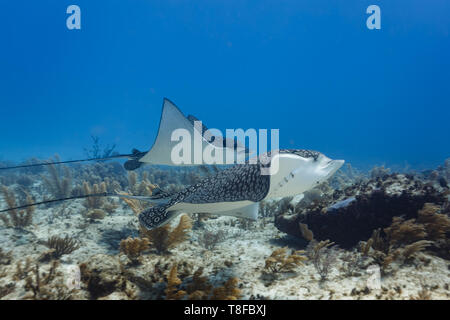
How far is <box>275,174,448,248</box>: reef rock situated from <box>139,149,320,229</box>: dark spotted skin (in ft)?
7.11

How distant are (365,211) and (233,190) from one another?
319cm

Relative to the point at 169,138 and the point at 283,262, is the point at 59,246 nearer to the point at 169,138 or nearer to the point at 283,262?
the point at 169,138

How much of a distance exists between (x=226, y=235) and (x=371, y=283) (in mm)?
3293

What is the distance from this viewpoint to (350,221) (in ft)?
15.4

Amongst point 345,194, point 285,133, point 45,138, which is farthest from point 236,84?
point 345,194

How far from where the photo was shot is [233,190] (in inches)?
131

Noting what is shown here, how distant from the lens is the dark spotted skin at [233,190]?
3.06 meters

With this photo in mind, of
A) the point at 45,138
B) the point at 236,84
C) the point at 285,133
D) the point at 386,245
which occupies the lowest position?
the point at 386,245

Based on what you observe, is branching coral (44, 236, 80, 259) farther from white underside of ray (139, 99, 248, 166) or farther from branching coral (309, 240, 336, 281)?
branching coral (309, 240, 336, 281)

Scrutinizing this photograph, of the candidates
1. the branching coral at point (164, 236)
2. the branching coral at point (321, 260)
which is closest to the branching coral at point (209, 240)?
the branching coral at point (164, 236)

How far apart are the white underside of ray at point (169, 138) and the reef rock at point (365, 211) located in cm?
261

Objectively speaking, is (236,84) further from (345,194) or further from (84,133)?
(345,194)

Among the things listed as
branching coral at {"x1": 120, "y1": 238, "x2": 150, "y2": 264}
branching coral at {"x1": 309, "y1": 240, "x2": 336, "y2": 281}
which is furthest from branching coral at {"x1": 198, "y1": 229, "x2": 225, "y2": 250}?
branching coral at {"x1": 309, "y1": 240, "x2": 336, "y2": 281}
